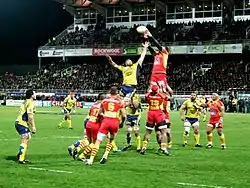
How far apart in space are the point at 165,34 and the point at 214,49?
970cm

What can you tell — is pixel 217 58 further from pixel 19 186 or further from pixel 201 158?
pixel 19 186

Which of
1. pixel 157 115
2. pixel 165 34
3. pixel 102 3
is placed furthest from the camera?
pixel 102 3

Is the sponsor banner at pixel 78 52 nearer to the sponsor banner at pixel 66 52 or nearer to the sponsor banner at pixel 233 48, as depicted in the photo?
the sponsor banner at pixel 66 52

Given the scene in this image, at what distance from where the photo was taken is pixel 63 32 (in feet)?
299

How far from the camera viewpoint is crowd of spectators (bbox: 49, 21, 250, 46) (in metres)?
71.2

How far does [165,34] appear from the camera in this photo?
76438 mm

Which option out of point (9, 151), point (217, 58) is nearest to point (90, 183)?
point (9, 151)

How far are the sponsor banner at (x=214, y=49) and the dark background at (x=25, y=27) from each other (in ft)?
88.9

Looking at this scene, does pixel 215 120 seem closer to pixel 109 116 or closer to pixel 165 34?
pixel 109 116

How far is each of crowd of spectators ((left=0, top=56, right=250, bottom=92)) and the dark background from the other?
3.45m

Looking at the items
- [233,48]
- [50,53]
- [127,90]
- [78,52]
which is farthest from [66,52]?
[127,90]

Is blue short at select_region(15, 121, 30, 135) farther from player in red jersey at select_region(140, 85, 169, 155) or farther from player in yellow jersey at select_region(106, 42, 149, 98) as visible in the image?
player in red jersey at select_region(140, 85, 169, 155)

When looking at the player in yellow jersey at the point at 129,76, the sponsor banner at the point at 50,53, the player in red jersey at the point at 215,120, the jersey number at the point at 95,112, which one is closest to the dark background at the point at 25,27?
the sponsor banner at the point at 50,53

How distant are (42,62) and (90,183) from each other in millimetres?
80442
